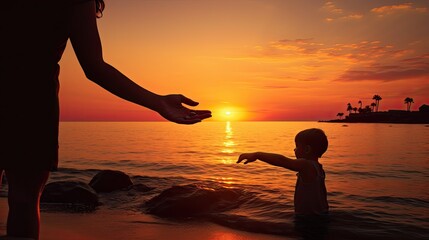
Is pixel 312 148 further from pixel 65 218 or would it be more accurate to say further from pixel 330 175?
pixel 330 175

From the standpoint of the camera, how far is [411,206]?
10125 millimetres

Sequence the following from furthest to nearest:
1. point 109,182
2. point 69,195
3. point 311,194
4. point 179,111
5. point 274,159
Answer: point 109,182 < point 69,195 < point 311,194 < point 274,159 < point 179,111

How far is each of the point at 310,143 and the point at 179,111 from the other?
465 centimetres

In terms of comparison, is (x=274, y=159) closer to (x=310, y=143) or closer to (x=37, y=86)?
(x=310, y=143)

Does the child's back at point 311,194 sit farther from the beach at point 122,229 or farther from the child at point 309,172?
the beach at point 122,229

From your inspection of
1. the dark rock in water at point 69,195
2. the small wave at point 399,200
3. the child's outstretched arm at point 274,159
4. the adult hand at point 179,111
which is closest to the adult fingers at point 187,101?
the adult hand at point 179,111

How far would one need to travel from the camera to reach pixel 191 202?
784cm

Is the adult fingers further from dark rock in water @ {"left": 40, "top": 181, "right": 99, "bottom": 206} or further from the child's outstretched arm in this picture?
dark rock in water @ {"left": 40, "top": 181, "right": 99, "bottom": 206}

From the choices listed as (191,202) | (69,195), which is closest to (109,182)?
(69,195)

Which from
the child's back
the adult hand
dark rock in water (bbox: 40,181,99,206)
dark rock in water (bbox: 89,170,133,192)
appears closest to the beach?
the child's back

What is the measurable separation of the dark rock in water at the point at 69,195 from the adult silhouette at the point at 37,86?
7054mm

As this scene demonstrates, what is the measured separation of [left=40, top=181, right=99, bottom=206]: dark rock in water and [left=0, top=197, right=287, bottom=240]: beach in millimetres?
1142

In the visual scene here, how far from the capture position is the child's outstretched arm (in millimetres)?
4566

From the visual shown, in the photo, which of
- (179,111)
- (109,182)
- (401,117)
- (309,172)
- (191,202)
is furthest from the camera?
(401,117)
